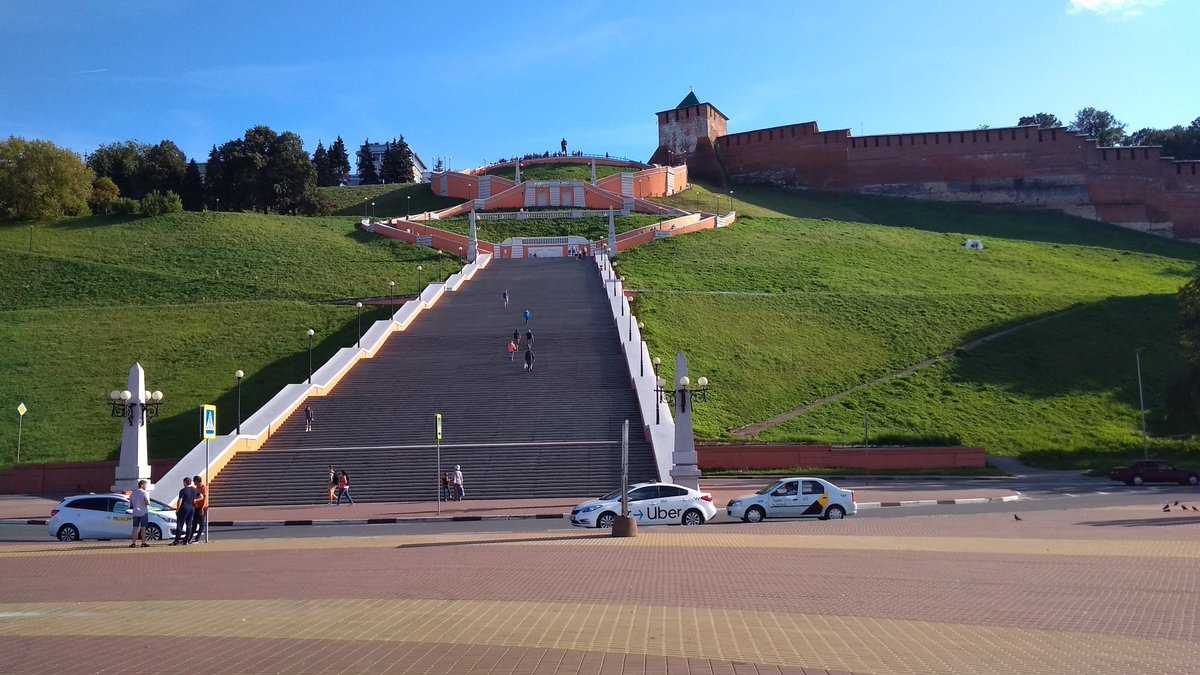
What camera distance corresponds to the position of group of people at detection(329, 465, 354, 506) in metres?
24.3

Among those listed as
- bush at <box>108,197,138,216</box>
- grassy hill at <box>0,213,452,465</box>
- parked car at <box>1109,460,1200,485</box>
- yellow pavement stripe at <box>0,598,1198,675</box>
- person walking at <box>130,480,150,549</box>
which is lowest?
parked car at <box>1109,460,1200,485</box>

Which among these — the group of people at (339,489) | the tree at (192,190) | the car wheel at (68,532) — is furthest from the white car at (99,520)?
the tree at (192,190)

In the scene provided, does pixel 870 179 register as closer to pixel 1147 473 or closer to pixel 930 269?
pixel 930 269

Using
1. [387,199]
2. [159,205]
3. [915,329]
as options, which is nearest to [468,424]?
[915,329]

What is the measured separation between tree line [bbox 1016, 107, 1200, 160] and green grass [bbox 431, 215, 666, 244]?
49.0 metres

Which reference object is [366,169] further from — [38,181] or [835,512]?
[835,512]

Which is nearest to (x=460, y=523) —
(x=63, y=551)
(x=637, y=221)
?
(x=63, y=551)

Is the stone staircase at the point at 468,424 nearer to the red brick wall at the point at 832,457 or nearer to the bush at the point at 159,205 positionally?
the red brick wall at the point at 832,457

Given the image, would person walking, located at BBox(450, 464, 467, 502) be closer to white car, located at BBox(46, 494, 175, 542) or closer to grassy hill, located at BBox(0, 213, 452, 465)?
white car, located at BBox(46, 494, 175, 542)

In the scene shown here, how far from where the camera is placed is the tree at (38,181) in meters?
63.2

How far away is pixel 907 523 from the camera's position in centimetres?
1798

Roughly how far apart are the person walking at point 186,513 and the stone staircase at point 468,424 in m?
8.09

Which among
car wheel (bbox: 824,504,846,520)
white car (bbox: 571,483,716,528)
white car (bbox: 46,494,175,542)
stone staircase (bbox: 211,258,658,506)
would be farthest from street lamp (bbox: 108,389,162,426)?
car wheel (bbox: 824,504,846,520)

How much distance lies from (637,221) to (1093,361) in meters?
32.7
